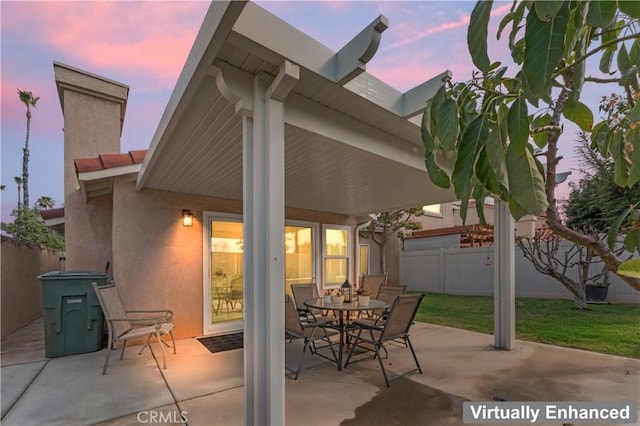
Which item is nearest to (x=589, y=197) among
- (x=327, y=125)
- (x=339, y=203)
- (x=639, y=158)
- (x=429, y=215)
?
(x=429, y=215)

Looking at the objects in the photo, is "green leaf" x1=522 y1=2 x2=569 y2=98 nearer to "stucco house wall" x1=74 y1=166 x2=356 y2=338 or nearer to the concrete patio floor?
the concrete patio floor

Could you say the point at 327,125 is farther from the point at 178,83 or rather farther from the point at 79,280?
the point at 79,280

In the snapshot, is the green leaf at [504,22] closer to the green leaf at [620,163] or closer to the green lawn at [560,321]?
the green leaf at [620,163]

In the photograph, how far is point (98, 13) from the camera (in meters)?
4.21

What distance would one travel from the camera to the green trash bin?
4535 millimetres

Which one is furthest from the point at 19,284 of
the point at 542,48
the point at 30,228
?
the point at 30,228

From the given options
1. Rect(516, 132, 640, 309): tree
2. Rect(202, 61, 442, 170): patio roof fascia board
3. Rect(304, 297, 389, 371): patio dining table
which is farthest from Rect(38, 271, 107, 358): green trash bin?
Rect(516, 132, 640, 309): tree

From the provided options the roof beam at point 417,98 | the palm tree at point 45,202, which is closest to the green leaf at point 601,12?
the roof beam at point 417,98

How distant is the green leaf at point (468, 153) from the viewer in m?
1.06

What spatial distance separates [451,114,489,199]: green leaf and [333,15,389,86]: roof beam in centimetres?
120

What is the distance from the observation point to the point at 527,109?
3.33 feet

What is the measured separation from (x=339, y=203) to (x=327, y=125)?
13.3ft

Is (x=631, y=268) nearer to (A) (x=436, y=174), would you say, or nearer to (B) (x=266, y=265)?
(A) (x=436, y=174)

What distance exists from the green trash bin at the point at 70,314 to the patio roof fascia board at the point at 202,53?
303 cm
